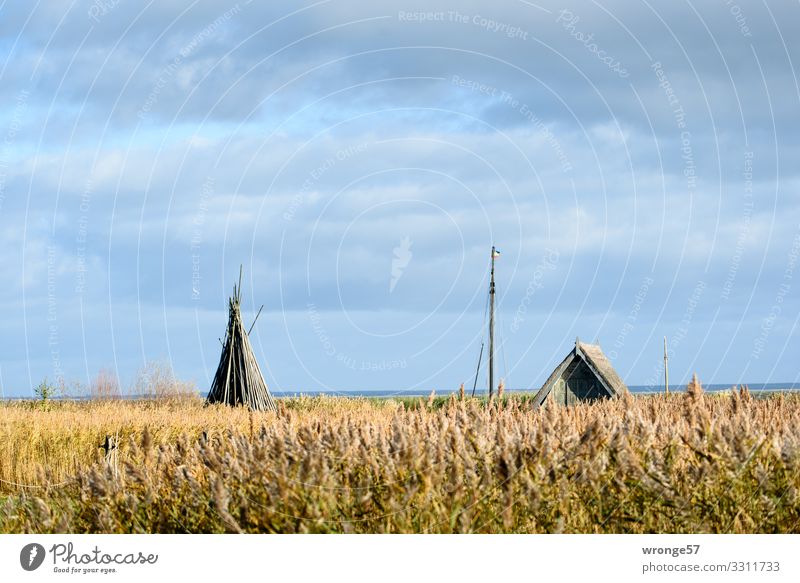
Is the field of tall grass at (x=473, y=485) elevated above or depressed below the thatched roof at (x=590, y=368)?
below

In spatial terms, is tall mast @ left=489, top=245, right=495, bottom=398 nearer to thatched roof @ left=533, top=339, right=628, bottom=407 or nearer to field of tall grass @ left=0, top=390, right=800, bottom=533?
thatched roof @ left=533, top=339, right=628, bottom=407

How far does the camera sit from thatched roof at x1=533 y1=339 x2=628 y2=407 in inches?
958

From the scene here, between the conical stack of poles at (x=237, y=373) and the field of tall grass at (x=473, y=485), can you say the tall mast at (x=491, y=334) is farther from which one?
the field of tall grass at (x=473, y=485)

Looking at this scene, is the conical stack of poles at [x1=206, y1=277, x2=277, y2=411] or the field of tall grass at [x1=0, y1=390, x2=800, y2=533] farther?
the conical stack of poles at [x1=206, y1=277, x2=277, y2=411]

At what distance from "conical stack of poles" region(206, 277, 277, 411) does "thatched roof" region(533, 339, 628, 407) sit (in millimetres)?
7206

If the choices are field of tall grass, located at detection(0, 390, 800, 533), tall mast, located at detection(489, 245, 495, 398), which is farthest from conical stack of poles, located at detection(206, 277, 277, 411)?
field of tall grass, located at detection(0, 390, 800, 533)

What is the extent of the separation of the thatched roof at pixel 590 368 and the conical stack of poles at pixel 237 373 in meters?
7.21

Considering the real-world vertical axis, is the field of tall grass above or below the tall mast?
below

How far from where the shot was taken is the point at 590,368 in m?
24.7

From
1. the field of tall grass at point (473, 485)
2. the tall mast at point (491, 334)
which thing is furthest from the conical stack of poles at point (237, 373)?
the field of tall grass at point (473, 485)

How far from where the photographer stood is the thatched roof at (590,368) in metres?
24.3

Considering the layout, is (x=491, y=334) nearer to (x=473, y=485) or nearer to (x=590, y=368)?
(x=590, y=368)
